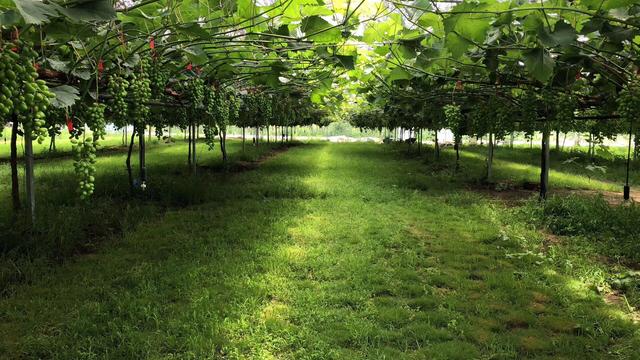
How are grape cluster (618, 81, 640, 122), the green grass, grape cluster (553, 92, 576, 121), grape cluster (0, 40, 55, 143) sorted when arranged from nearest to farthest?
grape cluster (0, 40, 55, 143)
grape cluster (618, 81, 640, 122)
grape cluster (553, 92, 576, 121)
the green grass

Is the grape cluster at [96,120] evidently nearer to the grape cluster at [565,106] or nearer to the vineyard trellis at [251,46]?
the vineyard trellis at [251,46]

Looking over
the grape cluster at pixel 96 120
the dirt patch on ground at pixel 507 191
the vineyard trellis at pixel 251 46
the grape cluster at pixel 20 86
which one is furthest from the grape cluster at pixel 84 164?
the dirt patch on ground at pixel 507 191

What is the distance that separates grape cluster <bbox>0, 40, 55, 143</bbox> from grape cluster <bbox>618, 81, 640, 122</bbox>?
5084 mm

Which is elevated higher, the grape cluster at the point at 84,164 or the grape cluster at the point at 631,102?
the grape cluster at the point at 631,102

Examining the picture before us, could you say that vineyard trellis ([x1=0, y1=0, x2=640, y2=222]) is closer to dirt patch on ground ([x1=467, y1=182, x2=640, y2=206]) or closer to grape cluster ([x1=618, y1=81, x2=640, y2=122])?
grape cluster ([x1=618, y1=81, x2=640, y2=122])

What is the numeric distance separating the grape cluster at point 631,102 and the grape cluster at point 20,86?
5.08m

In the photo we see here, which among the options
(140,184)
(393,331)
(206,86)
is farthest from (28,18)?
(140,184)

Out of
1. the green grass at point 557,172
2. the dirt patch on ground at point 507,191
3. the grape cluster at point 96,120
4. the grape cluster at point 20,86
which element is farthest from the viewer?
the green grass at point 557,172

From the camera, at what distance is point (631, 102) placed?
459cm

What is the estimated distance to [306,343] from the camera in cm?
396

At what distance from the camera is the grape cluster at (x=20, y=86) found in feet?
6.70

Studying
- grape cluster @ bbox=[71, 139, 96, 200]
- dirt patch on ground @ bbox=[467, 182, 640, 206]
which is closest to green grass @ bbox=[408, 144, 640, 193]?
dirt patch on ground @ bbox=[467, 182, 640, 206]

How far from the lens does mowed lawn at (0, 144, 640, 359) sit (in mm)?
3871

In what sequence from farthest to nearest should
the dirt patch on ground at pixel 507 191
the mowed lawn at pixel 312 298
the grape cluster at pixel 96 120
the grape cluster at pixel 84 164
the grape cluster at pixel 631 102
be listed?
the dirt patch on ground at pixel 507 191 < the grape cluster at pixel 631 102 < the mowed lawn at pixel 312 298 < the grape cluster at pixel 96 120 < the grape cluster at pixel 84 164
